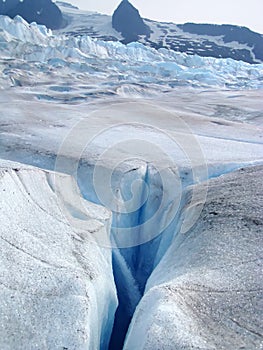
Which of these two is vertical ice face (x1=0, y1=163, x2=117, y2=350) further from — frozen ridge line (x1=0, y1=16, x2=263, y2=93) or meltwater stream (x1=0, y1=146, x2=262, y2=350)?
frozen ridge line (x1=0, y1=16, x2=263, y2=93)

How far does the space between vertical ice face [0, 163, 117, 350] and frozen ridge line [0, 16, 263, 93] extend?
39.7 ft

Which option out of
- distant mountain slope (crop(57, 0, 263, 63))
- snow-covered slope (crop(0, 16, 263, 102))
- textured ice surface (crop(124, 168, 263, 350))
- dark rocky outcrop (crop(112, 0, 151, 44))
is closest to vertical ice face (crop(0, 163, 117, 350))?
textured ice surface (crop(124, 168, 263, 350))

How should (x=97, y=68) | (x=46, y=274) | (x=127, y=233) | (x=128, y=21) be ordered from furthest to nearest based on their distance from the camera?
1. (x=128, y=21)
2. (x=97, y=68)
3. (x=127, y=233)
4. (x=46, y=274)

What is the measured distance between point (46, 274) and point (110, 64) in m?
24.9

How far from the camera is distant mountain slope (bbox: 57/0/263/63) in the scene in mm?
40409

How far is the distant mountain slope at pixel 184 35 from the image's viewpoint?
40409 mm

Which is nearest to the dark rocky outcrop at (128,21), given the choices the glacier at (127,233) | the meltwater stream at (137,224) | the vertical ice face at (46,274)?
the glacier at (127,233)

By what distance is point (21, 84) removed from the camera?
15648 millimetres

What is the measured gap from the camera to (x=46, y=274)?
2.44 metres

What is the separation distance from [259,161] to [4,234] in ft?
11.2

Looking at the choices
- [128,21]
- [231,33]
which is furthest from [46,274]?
[231,33]

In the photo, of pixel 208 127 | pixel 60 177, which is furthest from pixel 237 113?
pixel 60 177

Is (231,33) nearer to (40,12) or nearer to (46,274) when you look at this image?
(40,12)

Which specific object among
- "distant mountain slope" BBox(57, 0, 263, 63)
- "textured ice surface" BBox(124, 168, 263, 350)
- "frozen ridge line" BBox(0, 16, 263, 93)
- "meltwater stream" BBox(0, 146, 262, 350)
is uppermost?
"distant mountain slope" BBox(57, 0, 263, 63)
